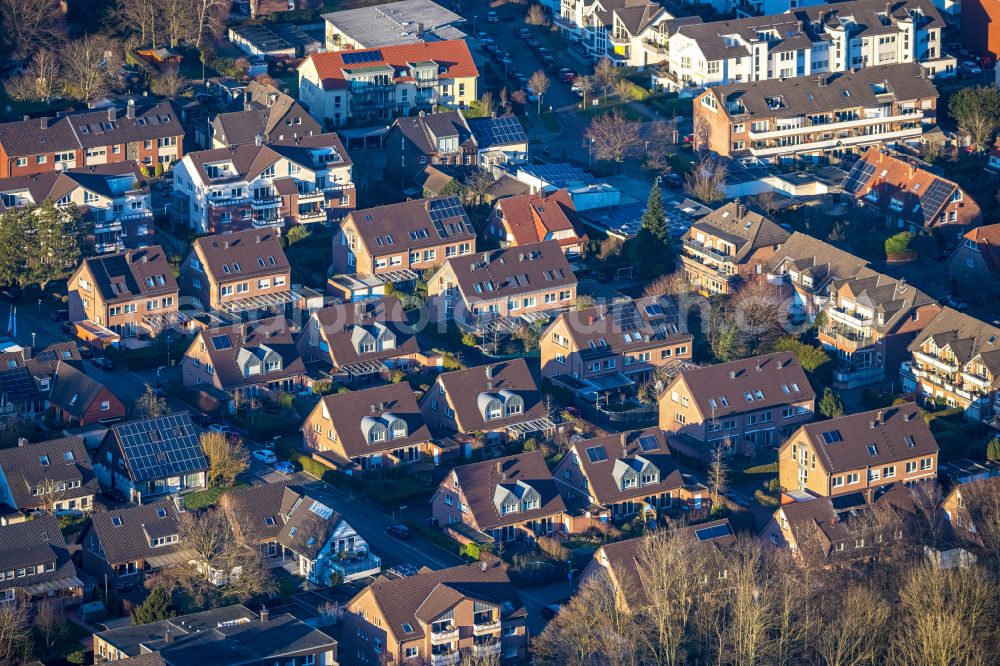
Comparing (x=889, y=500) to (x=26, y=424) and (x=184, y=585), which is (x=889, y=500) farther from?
(x=26, y=424)

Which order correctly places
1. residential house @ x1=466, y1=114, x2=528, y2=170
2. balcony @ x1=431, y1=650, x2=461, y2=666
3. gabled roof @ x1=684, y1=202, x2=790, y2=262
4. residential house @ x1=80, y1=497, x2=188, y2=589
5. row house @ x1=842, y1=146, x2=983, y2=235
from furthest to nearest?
residential house @ x1=466, y1=114, x2=528, y2=170 → row house @ x1=842, y1=146, x2=983, y2=235 → gabled roof @ x1=684, y1=202, x2=790, y2=262 → residential house @ x1=80, y1=497, x2=188, y2=589 → balcony @ x1=431, y1=650, x2=461, y2=666

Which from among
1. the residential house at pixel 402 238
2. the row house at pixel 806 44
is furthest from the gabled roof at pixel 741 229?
the row house at pixel 806 44

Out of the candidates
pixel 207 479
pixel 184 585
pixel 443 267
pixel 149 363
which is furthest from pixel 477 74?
pixel 184 585

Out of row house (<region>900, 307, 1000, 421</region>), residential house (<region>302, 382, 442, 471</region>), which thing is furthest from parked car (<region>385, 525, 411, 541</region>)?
row house (<region>900, 307, 1000, 421</region>)

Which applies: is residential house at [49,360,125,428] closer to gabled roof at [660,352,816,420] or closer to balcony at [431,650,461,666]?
balcony at [431,650,461,666]

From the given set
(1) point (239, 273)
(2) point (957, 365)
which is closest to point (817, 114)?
(2) point (957, 365)

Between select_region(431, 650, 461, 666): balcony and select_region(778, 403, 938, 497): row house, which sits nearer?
select_region(431, 650, 461, 666): balcony

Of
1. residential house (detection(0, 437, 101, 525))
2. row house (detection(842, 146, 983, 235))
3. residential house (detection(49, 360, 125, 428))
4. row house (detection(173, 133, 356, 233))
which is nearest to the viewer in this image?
residential house (detection(0, 437, 101, 525))

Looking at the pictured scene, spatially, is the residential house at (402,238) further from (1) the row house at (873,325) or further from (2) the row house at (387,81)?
(1) the row house at (873,325)
